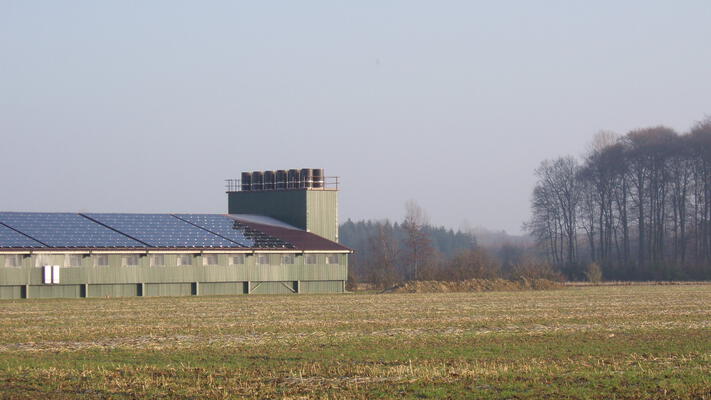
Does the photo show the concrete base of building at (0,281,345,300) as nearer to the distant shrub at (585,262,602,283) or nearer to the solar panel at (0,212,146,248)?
the solar panel at (0,212,146,248)

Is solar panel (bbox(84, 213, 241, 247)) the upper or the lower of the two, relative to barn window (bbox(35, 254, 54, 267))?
upper

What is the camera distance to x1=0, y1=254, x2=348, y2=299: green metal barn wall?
57125 millimetres

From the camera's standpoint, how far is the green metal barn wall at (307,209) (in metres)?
74.2

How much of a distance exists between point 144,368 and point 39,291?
126ft

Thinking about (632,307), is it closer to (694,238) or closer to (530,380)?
(530,380)

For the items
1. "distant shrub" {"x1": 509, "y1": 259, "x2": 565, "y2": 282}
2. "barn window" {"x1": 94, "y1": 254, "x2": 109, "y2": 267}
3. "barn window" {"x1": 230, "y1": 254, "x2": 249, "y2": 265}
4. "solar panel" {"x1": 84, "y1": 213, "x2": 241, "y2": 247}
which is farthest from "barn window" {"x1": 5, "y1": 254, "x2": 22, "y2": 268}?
"distant shrub" {"x1": 509, "y1": 259, "x2": 565, "y2": 282}

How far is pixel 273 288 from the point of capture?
2621 inches

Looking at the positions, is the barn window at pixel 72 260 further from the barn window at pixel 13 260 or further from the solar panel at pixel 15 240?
the barn window at pixel 13 260

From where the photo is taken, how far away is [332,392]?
1794 centimetres

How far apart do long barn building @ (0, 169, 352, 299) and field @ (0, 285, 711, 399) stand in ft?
56.8

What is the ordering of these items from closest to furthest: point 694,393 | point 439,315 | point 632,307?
1. point 694,393
2. point 439,315
3. point 632,307

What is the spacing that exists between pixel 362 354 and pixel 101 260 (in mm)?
38449

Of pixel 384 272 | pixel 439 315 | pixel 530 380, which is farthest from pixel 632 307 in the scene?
pixel 384 272

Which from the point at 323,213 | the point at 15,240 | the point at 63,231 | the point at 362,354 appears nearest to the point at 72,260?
the point at 63,231
